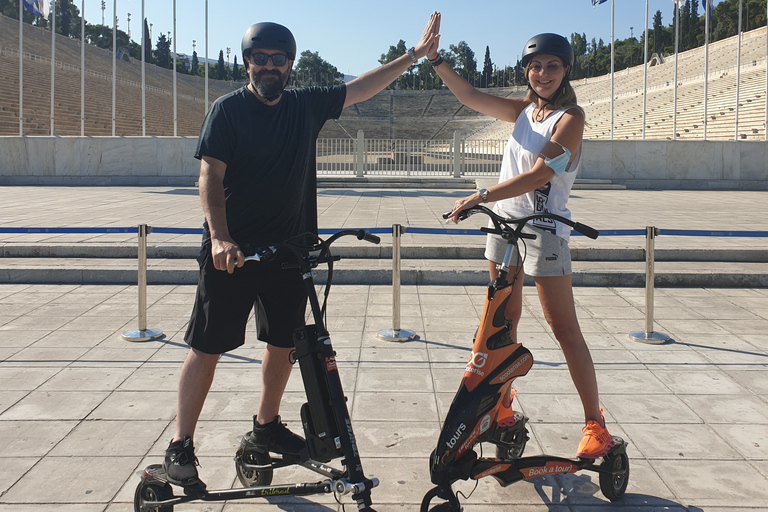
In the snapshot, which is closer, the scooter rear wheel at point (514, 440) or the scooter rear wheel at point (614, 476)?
the scooter rear wheel at point (614, 476)

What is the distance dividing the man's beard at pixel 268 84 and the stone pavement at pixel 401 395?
5.43 feet

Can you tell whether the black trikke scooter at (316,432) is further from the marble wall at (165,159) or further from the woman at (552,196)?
the marble wall at (165,159)

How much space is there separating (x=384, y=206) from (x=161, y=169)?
9.88 metres

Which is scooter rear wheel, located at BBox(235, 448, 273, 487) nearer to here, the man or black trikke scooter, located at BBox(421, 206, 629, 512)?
the man

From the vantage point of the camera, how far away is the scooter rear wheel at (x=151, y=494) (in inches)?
98.1

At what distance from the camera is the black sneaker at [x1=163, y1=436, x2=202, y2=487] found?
2479 mm

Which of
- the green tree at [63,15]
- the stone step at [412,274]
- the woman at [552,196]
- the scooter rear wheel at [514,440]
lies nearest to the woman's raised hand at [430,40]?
the woman at [552,196]

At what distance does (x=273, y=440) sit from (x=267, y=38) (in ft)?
5.34

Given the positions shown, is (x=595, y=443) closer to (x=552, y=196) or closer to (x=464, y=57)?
(x=552, y=196)

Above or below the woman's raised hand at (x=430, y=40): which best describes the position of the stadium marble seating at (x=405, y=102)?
above

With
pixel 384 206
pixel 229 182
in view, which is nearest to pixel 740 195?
pixel 384 206

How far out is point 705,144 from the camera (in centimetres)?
2041

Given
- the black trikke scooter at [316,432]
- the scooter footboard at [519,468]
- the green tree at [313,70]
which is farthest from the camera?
the green tree at [313,70]

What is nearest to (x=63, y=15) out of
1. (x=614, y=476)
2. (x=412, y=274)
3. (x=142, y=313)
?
(x=412, y=274)
